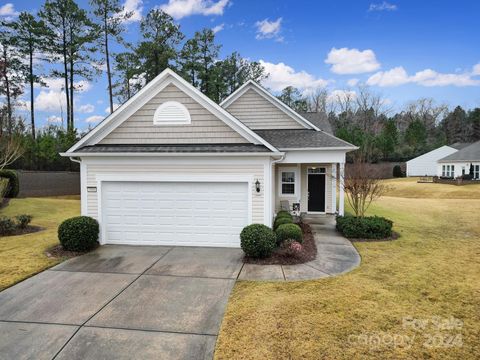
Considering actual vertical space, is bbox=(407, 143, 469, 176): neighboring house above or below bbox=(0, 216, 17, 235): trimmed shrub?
above

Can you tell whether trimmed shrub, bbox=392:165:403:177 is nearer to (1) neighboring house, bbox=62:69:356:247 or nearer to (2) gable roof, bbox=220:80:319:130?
(2) gable roof, bbox=220:80:319:130

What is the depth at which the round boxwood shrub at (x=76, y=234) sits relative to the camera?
9.15 metres

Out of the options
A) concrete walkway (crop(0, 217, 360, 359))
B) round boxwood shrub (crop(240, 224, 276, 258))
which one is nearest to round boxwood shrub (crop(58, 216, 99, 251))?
concrete walkway (crop(0, 217, 360, 359))

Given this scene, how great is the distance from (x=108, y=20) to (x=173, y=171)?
79.2 feet

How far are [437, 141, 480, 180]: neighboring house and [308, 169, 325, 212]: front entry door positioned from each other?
2688cm

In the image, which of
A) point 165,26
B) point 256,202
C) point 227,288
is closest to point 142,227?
point 256,202

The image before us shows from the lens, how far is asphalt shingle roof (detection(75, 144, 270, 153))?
9.49 m

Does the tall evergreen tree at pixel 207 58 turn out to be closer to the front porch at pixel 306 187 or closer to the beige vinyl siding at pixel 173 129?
the front porch at pixel 306 187

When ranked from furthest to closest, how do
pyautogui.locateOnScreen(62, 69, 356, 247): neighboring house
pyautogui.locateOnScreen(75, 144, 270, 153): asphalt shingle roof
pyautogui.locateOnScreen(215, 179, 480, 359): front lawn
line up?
pyautogui.locateOnScreen(62, 69, 356, 247): neighboring house < pyautogui.locateOnScreen(75, 144, 270, 153): asphalt shingle roof < pyautogui.locateOnScreen(215, 179, 480, 359): front lawn

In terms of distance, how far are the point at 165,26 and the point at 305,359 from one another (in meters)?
31.1

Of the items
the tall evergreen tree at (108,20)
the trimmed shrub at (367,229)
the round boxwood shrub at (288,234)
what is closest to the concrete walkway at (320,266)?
the trimmed shrub at (367,229)

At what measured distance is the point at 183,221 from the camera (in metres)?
9.97

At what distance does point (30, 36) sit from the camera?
1023 inches

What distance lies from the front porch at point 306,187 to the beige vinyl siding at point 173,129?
5.91m
